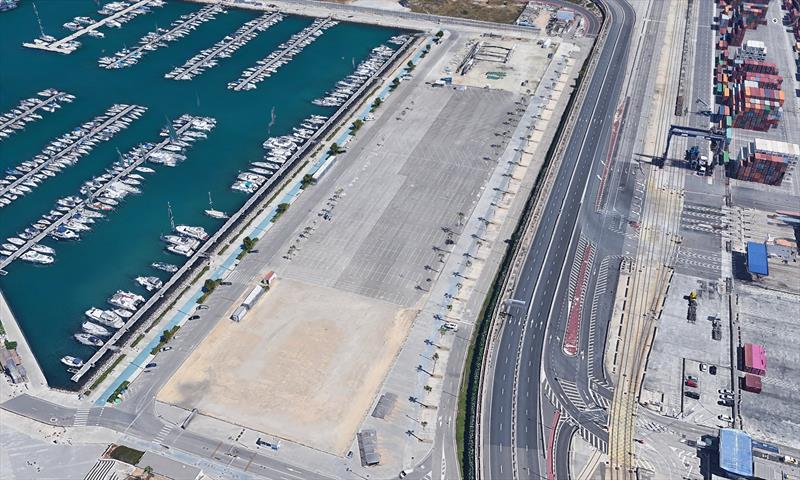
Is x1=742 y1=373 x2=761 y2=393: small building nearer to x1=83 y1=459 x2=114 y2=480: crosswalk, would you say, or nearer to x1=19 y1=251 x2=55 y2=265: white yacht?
x1=83 y1=459 x2=114 y2=480: crosswalk

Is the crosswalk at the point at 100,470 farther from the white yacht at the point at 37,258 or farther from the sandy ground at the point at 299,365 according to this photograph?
the white yacht at the point at 37,258

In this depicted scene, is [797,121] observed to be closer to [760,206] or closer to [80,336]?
[760,206]

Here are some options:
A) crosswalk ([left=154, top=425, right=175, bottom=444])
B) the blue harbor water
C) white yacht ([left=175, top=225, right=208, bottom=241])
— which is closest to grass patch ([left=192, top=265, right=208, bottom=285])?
the blue harbor water

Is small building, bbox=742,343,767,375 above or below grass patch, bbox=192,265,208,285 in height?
above

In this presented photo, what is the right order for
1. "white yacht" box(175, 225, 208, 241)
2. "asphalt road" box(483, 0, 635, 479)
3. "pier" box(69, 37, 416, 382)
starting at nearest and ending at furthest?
"asphalt road" box(483, 0, 635, 479) < "pier" box(69, 37, 416, 382) < "white yacht" box(175, 225, 208, 241)

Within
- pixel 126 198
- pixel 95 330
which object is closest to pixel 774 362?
pixel 95 330

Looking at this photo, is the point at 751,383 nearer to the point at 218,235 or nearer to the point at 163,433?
the point at 163,433

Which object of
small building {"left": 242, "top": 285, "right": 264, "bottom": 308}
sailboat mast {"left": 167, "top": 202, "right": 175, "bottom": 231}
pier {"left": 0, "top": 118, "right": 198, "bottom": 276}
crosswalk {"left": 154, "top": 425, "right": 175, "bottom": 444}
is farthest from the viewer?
sailboat mast {"left": 167, "top": 202, "right": 175, "bottom": 231}
